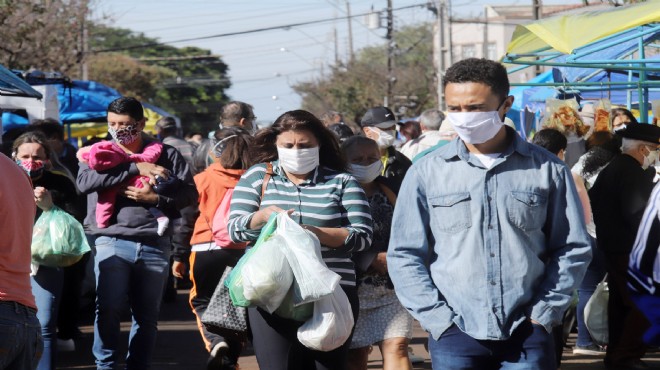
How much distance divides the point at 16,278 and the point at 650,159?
239 inches

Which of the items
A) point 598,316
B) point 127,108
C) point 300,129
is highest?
point 127,108

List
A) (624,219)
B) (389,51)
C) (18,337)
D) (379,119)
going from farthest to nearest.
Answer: (389,51) < (379,119) < (624,219) < (18,337)

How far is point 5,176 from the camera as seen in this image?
503cm

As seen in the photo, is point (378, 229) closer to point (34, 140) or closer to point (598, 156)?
point (34, 140)

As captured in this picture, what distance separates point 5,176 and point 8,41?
17.6 meters

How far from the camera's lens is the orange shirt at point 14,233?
16.4 ft

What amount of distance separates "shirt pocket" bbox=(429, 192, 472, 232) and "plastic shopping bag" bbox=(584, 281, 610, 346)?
5306mm

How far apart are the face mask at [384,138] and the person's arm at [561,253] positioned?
498 centimetres

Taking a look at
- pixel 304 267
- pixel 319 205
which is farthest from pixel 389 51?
pixel 304 267

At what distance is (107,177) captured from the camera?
7723mm

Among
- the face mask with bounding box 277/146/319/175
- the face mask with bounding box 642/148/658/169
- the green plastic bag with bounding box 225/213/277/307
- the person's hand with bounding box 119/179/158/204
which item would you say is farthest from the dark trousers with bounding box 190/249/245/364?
the face mask with bounding box 642/148/658/169

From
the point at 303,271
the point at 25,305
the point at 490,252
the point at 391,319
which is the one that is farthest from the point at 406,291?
the point at 391,319

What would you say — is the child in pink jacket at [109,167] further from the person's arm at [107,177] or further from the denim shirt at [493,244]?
the denim shirt at [493,244]

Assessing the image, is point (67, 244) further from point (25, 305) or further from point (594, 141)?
point (594, 141)
